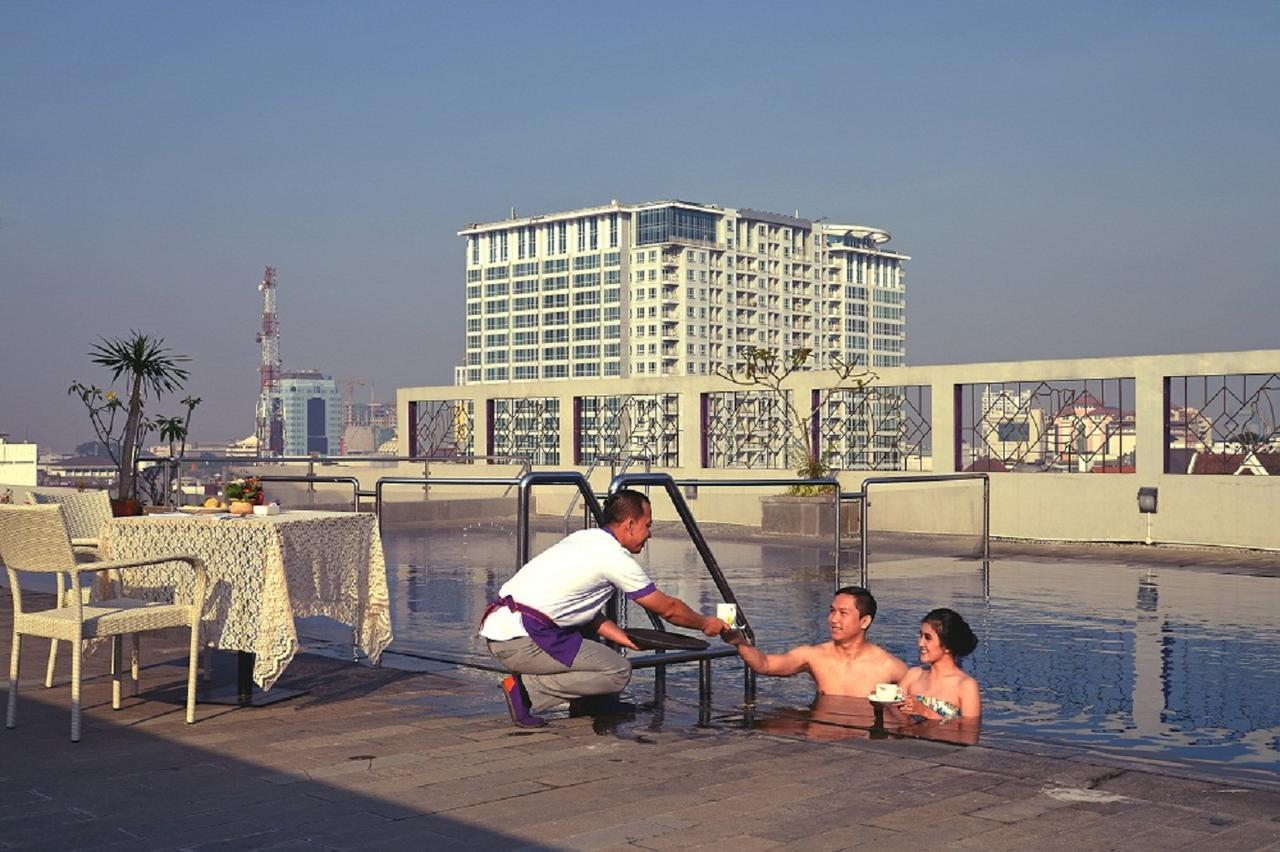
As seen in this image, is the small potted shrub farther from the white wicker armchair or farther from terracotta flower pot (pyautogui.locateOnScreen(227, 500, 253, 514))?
the white wicker armchair

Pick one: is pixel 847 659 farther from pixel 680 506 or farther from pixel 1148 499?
pixel 1148 499

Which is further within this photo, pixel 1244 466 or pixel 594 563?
pixel 1244 466

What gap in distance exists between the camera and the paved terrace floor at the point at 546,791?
401 cm

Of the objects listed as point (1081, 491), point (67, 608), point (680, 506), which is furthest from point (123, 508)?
point (1081, 491)

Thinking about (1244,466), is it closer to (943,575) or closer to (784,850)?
(943,575)

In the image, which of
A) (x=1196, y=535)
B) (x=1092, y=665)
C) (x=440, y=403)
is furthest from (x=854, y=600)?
(x=440, y=403)

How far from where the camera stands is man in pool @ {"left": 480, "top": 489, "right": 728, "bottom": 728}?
19.2 feet

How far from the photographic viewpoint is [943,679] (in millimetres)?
6629

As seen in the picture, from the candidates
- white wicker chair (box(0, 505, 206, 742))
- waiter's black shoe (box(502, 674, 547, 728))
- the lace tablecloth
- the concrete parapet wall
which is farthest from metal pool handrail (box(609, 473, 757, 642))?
the concrete parapet wall

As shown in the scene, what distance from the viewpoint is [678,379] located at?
2264 centimetres

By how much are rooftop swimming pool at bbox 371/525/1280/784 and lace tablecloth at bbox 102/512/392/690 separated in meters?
0.90

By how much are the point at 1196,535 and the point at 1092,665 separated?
29.3 ft

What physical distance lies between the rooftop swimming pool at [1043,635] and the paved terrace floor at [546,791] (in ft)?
2.39

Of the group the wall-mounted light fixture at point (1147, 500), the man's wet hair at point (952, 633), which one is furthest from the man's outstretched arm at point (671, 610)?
the wall-mounted light fixture at point (1147, 500)
